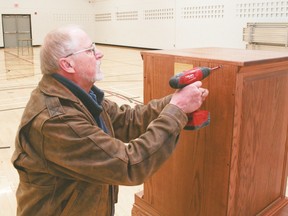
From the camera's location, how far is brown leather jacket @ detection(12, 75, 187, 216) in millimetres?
1222

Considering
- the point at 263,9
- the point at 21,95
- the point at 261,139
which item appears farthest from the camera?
the point at 263,9

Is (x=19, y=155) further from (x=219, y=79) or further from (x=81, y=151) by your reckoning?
(x=219, y=79)

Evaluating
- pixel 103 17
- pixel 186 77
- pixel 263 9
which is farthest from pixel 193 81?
pixel 103 17

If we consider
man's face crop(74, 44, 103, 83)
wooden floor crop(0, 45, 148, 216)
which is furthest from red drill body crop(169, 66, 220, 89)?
wooden floor crop(0, 45, 148, 216)

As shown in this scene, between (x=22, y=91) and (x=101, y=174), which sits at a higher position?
(x=101, y=174)

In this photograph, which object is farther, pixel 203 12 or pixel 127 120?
pixel 203 12

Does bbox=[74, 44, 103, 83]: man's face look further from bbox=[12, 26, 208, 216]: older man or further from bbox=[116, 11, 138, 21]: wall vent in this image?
bbox=[116, 11, 138, 21]: wall vent

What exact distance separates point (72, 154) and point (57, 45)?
447 mm

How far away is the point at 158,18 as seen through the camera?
45.4ft

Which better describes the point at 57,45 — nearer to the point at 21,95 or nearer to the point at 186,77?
the point at 186,77

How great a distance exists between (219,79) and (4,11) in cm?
1719

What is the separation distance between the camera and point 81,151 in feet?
3.99

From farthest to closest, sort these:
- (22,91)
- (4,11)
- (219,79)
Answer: (4,11)
(22,91)
(219,79)

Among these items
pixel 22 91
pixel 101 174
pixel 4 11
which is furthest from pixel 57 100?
pixel 4 11
